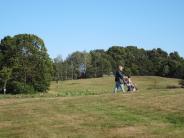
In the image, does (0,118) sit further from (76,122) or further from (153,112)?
(153,112)

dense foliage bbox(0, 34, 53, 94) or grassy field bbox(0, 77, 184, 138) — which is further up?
dense foliage bbox(0, 34, 53, 94)

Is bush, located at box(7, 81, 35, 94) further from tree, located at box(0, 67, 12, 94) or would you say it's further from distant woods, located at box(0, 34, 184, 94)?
tree, located at box(0, 67, 12, 94)

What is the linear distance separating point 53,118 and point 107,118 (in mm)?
2522

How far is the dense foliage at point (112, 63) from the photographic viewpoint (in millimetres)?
167950

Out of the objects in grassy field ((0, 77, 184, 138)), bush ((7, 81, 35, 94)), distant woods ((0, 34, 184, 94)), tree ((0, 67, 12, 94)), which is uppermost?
distant woods ((0, 34, 184, 94))

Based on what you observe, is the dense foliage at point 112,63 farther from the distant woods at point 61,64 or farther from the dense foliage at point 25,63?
the dense foliage at point 25,63

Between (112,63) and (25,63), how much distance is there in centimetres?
9280

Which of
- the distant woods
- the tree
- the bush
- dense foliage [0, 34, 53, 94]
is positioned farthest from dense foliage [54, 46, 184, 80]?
the tree

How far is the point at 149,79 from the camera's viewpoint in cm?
13462

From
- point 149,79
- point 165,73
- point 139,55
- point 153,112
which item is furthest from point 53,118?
point 139,55

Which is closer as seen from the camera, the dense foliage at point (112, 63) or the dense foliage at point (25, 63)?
the dense foliage at point (25, 63)

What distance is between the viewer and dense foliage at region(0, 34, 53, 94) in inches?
3484

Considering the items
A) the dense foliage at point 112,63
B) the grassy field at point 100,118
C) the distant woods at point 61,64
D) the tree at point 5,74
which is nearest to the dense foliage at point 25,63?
the distant woods at point 61,64

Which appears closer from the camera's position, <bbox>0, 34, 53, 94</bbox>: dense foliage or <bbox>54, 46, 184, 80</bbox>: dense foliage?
<bbox>0, 34, 53, 94</bbox>: dense foliage
